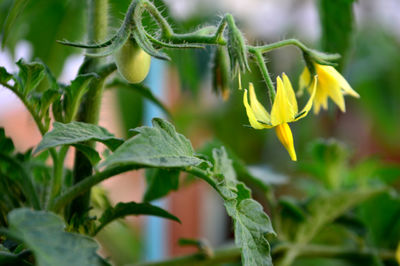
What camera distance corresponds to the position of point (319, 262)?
2.77 ft

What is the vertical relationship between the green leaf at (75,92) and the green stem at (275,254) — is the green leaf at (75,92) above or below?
above

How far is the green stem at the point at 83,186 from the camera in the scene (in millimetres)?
304

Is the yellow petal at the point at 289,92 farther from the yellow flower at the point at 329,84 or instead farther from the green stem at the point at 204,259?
the green stem at the point at 204,259

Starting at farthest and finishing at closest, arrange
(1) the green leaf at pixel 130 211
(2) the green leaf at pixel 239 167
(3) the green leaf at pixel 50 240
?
(2) the green leaf at pixel 239 167, (1) the green leaf at pixel 130 211, (3) the green leaf at pixel 50 240

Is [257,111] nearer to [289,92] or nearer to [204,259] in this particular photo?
[289,92]

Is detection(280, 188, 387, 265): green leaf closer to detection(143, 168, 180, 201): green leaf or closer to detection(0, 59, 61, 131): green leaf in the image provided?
detection(143, 168, 180, 201): green leaf

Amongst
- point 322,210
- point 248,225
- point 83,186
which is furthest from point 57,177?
point 322,210

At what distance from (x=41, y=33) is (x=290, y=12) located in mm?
777

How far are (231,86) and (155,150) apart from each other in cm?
21

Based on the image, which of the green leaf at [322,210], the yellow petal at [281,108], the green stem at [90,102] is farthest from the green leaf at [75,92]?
the green leaf at [322,210]

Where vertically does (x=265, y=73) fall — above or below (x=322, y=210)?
above

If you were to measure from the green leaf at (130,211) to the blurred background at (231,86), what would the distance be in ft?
0.16

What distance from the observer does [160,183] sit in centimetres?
40

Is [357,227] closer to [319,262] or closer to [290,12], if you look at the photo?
[319,262]
